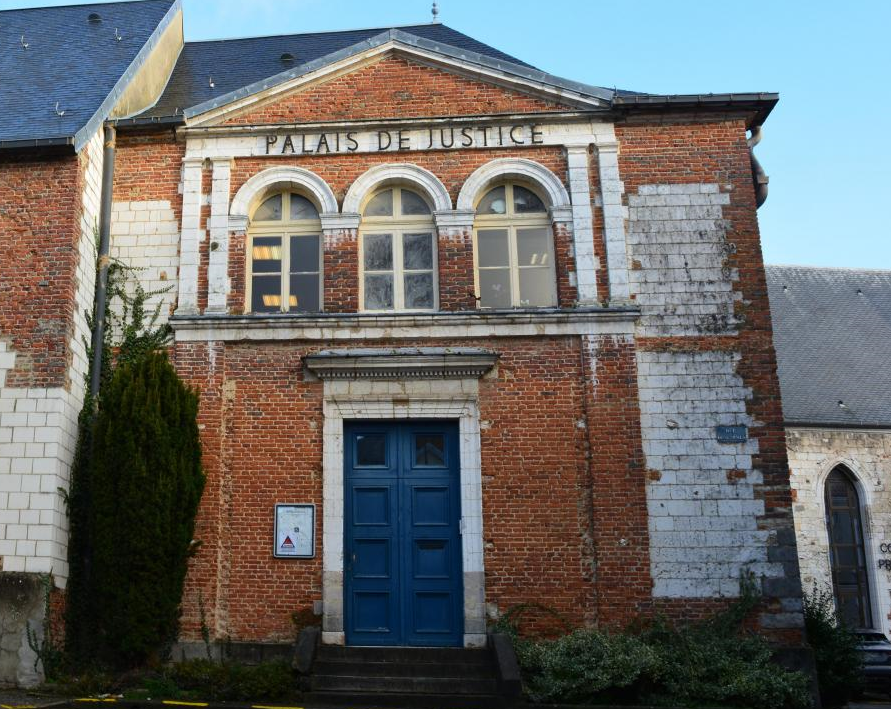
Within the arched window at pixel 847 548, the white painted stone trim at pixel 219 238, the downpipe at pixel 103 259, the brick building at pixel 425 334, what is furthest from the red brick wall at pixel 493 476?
the arched window at pixel 847 548

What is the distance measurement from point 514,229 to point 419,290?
1411 millimetres

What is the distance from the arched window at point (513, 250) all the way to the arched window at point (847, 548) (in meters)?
10.2

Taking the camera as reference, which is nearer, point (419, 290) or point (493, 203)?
point (419, 290)

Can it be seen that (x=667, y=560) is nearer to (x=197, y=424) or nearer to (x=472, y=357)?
(x=472, y=357)

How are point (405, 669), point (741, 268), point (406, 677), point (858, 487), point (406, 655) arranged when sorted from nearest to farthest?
point (406, 677) < point (405, 669) < point (406, 655) < point (741, 268) < point (858, 487)

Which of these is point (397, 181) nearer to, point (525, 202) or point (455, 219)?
point (455, 219)

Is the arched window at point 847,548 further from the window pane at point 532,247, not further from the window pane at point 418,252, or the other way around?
the window pane at point 418,252

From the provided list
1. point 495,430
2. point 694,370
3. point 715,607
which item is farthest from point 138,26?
point 715,607

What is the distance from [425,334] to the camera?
35.4ft

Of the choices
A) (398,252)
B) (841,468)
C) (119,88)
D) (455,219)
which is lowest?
(841,468)

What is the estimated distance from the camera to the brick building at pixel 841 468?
58.0 feet

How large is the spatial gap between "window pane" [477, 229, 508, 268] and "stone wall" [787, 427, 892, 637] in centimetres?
947

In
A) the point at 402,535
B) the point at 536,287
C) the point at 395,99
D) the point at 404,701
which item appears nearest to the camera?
the point at 404,701

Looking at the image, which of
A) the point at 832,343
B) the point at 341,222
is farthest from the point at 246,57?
the point at 832,343
